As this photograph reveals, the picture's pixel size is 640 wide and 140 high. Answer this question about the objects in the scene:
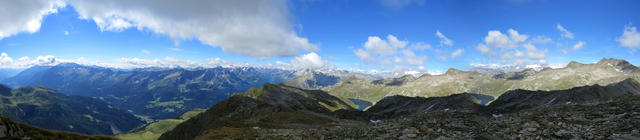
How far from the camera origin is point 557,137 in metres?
20.4

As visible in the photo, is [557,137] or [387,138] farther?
[387,138]

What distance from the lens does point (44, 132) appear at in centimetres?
1848

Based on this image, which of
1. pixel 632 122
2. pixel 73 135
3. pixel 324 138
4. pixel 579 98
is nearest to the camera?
pixel 73 135

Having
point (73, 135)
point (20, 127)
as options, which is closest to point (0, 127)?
point (20, 127)

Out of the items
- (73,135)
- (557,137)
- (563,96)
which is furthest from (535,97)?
(73,135)

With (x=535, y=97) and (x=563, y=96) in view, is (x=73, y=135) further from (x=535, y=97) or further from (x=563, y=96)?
(x=535, y=97)

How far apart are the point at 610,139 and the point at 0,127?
122 feet

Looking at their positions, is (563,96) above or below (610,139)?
above

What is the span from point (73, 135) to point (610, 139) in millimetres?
36592

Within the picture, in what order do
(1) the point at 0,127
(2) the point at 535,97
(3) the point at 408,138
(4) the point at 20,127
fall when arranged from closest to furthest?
(1) the point at 0,127, (4) the point at 20,127, (3) the point at 408,138, (2) the point at 535,97

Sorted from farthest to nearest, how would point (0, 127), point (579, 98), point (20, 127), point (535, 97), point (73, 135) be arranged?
point (535, 97) < point (579, 98) < point (73, 135) < point (20, 127) < point (0, 127)

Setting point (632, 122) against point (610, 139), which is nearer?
point (610, 139)

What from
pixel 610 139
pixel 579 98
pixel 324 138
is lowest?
pixel 324 138

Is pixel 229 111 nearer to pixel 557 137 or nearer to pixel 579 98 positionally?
pixel 557 137
